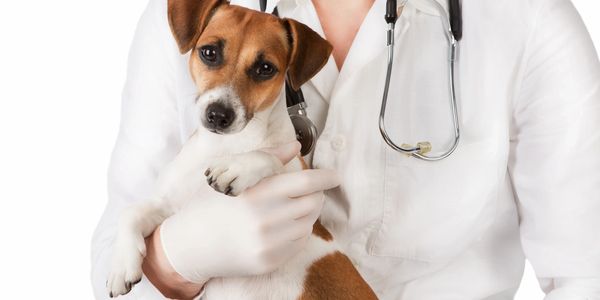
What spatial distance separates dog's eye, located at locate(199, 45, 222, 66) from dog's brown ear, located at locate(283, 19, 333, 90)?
18cm

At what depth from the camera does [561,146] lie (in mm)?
1881

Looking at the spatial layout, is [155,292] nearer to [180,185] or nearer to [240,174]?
[180,185]

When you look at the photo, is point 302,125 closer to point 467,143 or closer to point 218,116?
point 218,116

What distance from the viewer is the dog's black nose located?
64.5 inches

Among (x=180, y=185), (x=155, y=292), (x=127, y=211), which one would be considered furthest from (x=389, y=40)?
(x=155, y=292)

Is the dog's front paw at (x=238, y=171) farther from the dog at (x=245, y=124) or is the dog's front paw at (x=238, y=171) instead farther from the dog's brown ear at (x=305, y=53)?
the dog's brown ear at (x=305, y=53)

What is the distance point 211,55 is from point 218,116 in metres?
0.20

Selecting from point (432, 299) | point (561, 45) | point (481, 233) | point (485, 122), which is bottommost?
point (432, 299)

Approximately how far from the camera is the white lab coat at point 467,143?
188 centimetres

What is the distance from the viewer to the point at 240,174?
163 centimetres

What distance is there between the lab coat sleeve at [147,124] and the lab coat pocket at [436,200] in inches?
25.9

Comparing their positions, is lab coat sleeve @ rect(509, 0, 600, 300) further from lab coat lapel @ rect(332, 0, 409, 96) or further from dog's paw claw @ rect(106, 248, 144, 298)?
dog's paw claw @ rect(106, 248, 144, 298)

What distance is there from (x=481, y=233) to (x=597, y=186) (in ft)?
1.06

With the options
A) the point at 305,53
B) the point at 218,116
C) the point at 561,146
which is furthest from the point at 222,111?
the point at 561,146
